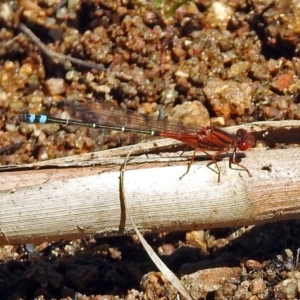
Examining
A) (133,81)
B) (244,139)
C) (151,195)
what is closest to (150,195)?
(151,195)

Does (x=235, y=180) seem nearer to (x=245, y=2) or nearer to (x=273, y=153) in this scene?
(x=273, y=153)

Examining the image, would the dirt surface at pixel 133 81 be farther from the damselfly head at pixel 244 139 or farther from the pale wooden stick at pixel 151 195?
the pale wooden stick at pixel 151 195

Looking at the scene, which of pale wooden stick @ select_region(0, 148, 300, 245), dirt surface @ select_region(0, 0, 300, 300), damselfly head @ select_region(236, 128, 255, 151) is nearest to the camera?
pale wooden stick @ select_region(0, 148, 300, 245)

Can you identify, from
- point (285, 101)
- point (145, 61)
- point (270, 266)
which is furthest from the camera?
point (145, 61)

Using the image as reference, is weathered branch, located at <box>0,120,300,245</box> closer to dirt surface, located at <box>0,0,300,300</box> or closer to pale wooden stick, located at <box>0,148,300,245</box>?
pale wooden stick, located at <box>0,148,300,245</box>

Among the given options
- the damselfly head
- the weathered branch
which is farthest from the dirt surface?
the weathered branch

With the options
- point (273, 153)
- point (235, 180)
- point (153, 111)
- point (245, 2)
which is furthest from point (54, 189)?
point (245, 2)

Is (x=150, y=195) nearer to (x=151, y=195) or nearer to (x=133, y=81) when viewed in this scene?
(x=151, y=195)
